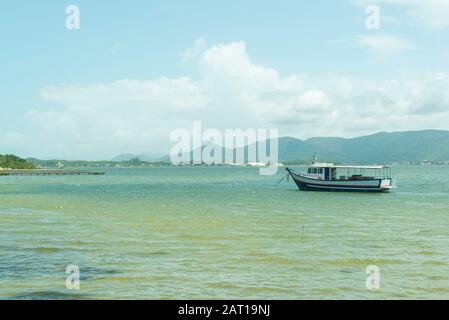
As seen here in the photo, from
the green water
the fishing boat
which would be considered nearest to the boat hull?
the fishing boat

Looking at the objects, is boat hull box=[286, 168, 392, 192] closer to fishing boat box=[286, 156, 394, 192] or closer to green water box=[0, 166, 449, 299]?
fishing boat box=[286, 156, 394, 192]

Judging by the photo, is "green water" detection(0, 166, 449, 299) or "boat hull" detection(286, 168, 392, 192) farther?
"boat hull" detection(286, 168, 392, 192)

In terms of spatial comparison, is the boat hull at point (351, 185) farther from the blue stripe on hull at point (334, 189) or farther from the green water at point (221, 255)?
the green water at point (221, 255)

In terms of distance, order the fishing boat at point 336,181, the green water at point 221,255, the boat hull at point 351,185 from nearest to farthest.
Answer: the green water at point 221,255
the boat hull at point 351,185
the fishing boat at point 336,181

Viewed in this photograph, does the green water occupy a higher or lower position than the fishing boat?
lower

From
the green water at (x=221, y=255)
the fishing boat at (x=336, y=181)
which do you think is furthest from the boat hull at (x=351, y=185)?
the green water at (x=221, y=255)

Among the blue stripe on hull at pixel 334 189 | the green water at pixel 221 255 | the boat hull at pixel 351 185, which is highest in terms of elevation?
the boat hull at pixel 351 185

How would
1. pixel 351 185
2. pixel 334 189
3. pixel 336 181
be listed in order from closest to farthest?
pixel 351 185 → pixel 336 181 → pixel 334 189

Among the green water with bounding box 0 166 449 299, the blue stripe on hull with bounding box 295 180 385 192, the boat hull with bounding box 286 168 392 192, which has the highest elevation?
the boat hull with bounding box 286 168 392 192

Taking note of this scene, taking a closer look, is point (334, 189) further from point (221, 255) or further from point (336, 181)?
point (221, 255)

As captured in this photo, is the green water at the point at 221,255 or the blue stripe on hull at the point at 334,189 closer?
the green water at the point at 221,255

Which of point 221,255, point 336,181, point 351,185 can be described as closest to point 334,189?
point 336,181
